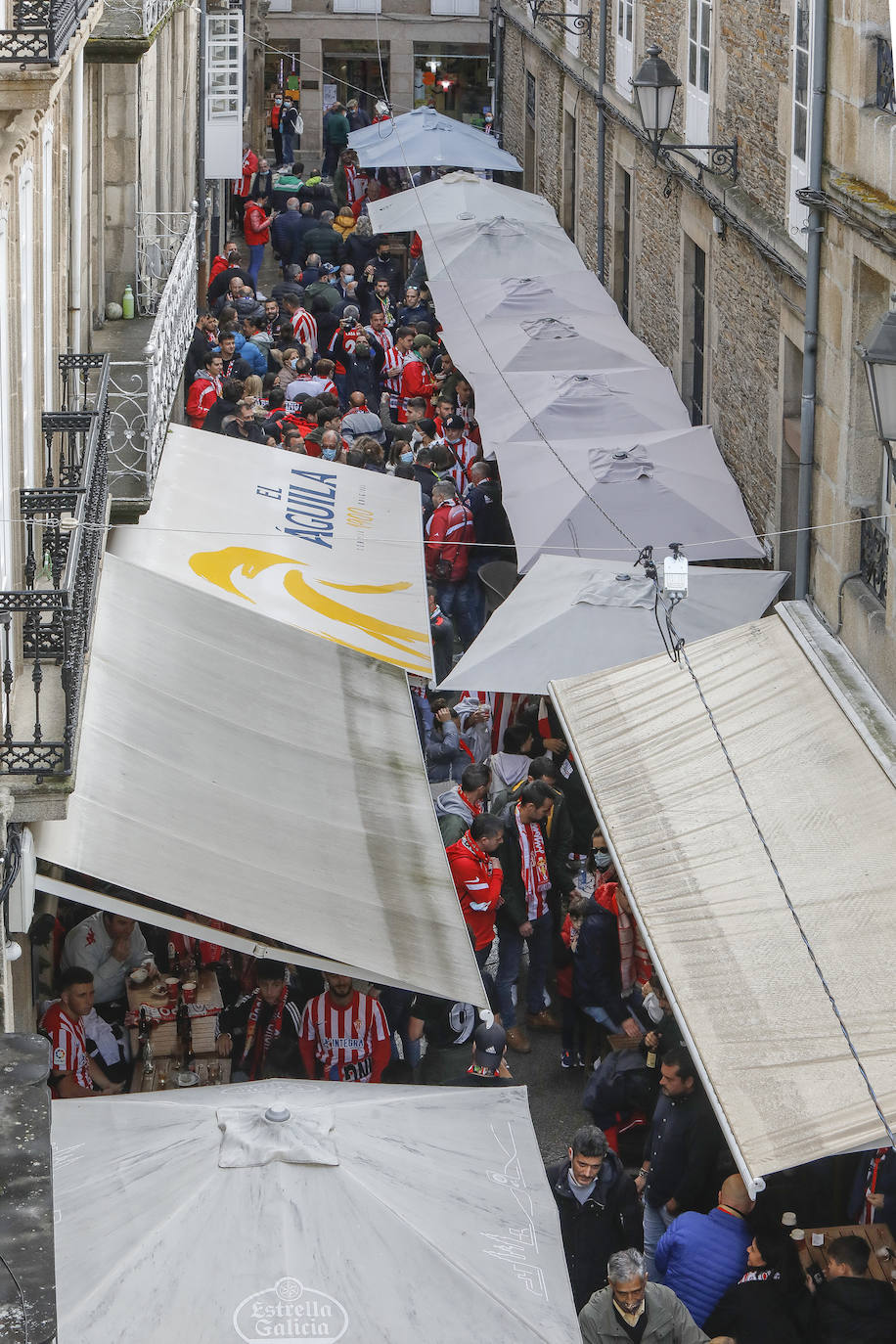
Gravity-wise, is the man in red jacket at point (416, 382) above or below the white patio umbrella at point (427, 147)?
below

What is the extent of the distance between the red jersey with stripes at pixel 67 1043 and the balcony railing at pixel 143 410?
4107mm

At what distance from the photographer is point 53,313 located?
1082cm

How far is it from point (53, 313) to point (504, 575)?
14.4 feet

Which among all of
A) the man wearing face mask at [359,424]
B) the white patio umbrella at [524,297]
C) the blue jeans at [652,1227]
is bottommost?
the blue jeans at [652,1227]

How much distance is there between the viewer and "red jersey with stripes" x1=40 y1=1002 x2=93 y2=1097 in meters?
8.37

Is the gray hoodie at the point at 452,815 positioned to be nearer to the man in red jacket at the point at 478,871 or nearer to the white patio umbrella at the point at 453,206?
the man in red jacket at the point at 478,871

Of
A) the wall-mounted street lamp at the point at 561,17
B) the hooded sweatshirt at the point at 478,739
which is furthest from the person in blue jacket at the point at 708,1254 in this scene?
the wall-mounted street lamp at the point at 561,17

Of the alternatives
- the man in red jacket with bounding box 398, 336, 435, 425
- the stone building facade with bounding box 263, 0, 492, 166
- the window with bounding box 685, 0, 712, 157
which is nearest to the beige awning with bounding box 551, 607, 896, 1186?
the window with bounding box 685, 0, 712, 157

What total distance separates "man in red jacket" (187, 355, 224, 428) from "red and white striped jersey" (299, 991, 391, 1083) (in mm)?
8203

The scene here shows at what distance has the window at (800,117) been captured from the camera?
11.7 metres

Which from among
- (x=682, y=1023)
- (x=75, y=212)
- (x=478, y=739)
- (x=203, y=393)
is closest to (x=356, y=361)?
(x=203, y=393)

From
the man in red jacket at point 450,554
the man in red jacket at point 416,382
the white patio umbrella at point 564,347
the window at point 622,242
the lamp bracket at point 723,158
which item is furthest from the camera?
the window at point 622,242

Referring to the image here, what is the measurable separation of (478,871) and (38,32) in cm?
447

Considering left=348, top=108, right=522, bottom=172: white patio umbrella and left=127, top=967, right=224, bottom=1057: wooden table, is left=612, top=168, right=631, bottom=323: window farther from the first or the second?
left=127, top=967, right=224, bottom=1057: wooden table
